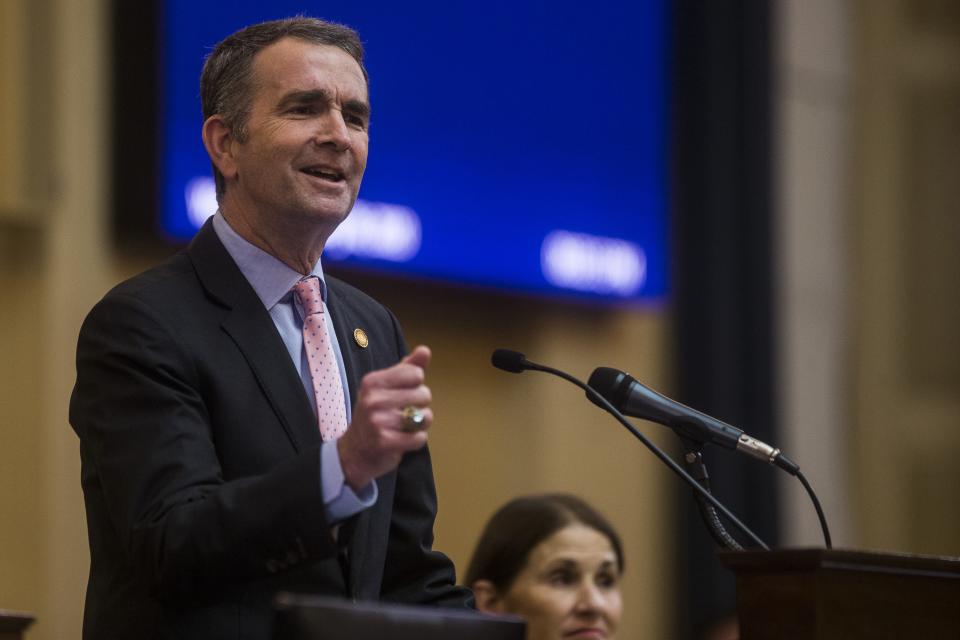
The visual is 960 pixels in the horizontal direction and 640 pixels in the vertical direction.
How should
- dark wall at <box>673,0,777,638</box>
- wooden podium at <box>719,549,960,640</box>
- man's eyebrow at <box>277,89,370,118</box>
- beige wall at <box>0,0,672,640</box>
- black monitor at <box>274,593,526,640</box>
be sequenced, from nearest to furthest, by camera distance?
black monitor at <box>274,593,526,640</box>
wooden podium at <box>719,549,960,640</box>
man's eyebrow at <box>277,89,370,118</box>
beige wall at <box>0,0,672,640</box>
dark wall at <box>673,0,777,638</box>

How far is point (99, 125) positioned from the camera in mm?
4277

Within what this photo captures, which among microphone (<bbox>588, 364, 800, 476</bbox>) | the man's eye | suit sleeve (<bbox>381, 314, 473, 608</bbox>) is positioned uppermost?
the man's eye

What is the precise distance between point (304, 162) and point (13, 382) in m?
2.20

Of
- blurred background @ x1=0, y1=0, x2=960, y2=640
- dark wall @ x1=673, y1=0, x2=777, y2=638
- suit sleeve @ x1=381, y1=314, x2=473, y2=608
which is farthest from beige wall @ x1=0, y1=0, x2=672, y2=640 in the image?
suit sleeve @ x1=381, y1=314, x2=473, y2=608

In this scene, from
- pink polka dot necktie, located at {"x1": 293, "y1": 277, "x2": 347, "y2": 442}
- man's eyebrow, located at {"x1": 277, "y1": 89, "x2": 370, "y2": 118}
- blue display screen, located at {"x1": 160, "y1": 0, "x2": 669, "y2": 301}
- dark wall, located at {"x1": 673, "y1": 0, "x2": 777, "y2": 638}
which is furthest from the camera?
dark wall, located at {"x1": 673, "y1": 0, "x2": 777, "y2": 638}

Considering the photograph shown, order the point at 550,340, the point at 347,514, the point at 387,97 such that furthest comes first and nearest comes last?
the point at 550,340
the point at 387,97
the point at 347,514

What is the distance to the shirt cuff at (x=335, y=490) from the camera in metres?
1.79

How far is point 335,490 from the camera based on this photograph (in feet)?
5.91

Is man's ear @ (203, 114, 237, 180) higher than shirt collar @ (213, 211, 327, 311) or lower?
higher

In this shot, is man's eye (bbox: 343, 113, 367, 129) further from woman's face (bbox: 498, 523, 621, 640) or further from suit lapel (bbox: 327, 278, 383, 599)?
woman's face (bbox: 498, 523, 621, 640)

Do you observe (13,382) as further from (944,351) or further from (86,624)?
(944,351)

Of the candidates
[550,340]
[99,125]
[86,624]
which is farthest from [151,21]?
[86,624]

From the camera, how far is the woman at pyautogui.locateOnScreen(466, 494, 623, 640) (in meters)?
3.29

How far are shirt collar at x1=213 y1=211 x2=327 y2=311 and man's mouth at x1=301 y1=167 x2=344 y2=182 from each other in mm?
135
